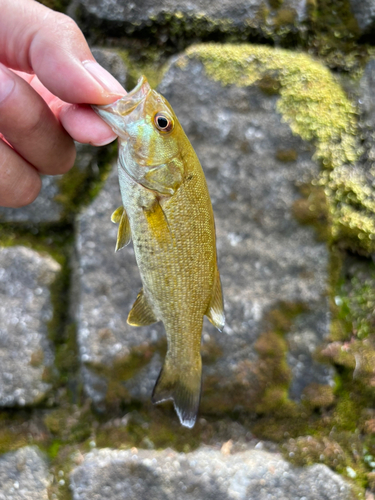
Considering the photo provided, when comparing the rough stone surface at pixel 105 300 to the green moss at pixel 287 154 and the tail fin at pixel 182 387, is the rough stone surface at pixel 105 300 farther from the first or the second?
the green moss at pixel 287 154

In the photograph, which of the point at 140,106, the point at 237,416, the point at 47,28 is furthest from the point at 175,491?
the point at 47,28

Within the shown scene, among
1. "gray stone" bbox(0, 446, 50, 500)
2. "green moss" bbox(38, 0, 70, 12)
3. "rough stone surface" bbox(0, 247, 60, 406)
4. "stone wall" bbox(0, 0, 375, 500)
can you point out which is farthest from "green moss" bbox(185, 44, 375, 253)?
"gray stone" bbox(0, 446, 50, 500)

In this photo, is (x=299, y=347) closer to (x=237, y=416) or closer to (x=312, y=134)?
(x=237, y=416)

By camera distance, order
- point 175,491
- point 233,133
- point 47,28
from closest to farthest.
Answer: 1. point 47,28
2. point 175,491
3. point 233,133

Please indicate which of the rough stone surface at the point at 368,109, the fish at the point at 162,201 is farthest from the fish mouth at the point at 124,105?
the rough stone surface at the point at 368,109

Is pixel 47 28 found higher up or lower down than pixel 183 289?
higher up

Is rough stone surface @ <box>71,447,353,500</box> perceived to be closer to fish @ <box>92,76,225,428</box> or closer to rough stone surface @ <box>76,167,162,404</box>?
rough stone surface @ <box>76,167,162,404</box>

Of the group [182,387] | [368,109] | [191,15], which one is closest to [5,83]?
[191,15]
